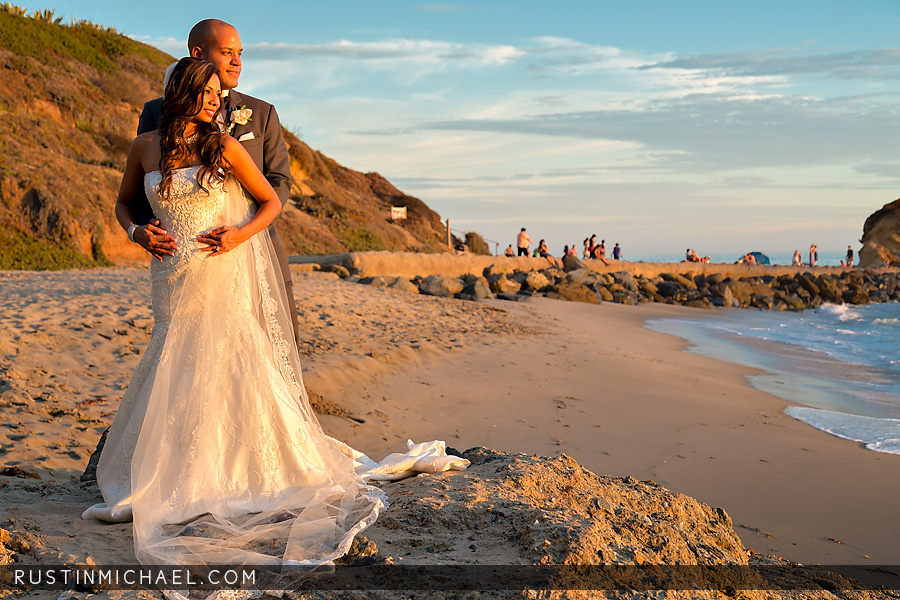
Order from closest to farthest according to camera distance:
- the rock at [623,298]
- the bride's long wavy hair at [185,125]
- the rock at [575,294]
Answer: the bride's long wavy hair at [185,125] → the rock at [575,294] → the rock at [623,298]

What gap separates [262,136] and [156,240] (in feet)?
3.28

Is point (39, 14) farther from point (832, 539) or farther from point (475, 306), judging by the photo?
point (832, 539)

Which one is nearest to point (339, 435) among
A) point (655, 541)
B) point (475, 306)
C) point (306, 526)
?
point (306, 526)

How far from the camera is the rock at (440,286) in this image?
46.6 ft

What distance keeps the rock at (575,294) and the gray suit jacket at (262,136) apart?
14.5 metres

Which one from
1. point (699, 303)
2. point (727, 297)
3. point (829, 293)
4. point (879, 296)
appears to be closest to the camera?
point (699, 303)

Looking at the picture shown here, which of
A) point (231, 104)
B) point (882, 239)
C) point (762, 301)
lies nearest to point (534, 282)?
point (762, 301)

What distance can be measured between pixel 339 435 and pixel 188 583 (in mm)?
3264

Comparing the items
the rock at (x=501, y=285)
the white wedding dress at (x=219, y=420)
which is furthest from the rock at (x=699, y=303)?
the white wedding dress at (x=219, y=420)

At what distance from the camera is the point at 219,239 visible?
3.24 m

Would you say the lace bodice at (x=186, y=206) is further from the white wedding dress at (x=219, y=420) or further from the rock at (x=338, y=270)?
the rock at (x=338, y=270)

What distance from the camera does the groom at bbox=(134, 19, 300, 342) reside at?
326cm

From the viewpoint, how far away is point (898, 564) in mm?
3725

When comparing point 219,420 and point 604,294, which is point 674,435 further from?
point 604,294
